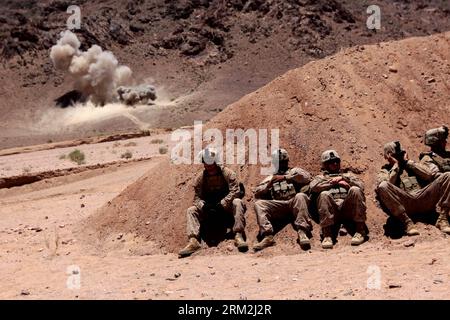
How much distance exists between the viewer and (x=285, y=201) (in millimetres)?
7020

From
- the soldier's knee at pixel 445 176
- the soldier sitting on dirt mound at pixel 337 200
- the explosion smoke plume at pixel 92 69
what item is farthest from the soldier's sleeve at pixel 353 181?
the explosion smoke plume at pixel 92 69

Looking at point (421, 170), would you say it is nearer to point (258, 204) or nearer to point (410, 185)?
point (410, 185)

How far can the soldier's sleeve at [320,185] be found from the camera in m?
6.87

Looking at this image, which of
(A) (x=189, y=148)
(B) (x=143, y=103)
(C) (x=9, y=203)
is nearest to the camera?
(A) (x=189, y=148)

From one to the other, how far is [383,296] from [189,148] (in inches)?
173

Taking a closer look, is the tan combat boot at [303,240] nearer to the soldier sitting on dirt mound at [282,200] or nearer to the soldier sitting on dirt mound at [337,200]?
the soldier sitting on dirt mound at [282,200]

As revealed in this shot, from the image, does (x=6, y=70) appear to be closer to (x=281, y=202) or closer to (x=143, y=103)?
(x=143, y=103)

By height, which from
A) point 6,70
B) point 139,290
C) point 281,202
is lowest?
point 139,290

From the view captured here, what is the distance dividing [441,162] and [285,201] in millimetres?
1836

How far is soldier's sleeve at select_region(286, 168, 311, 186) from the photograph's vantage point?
7078 mm

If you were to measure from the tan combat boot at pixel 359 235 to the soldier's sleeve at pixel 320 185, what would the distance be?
0.54 metres

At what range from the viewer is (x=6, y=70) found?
51.4m
